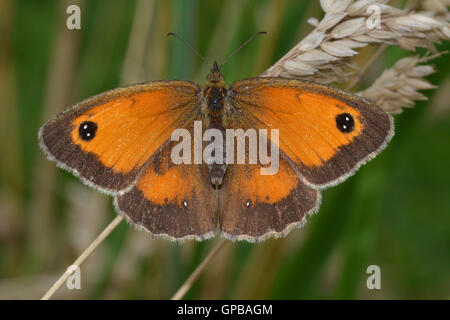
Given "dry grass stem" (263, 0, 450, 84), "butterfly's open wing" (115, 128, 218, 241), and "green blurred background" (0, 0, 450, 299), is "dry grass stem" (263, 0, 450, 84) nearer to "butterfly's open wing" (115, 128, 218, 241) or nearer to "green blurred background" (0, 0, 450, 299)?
"green blurred background" (0, 0, 450, 299)

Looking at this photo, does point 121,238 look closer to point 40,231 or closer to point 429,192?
point 40,231

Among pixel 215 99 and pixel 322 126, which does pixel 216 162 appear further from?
pixel 322 126

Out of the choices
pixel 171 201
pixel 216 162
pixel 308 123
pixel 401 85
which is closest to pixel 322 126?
pixel 308 123

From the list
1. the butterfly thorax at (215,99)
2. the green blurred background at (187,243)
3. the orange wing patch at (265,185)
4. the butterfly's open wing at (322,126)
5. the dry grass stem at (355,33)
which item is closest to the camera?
the dry grass stem at (355,33)

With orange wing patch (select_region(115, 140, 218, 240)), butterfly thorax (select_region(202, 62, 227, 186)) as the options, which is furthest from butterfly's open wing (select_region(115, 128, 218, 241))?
butterfly thorax (select_region(202, 62, 227, 186))

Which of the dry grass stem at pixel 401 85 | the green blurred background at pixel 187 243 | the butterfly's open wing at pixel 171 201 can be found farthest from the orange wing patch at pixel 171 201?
the dry grass stem at pixel 401 85

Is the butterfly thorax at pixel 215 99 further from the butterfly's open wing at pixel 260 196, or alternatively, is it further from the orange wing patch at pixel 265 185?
the orange wing patch at pixel 265 185
